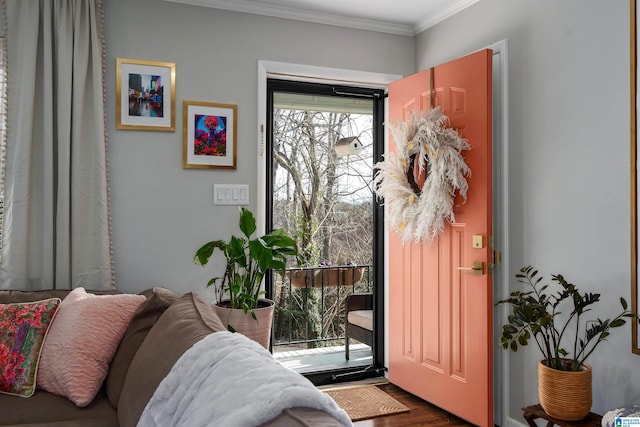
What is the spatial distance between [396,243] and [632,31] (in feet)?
6.10

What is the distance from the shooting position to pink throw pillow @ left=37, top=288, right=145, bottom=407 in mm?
2004

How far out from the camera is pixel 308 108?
3.71 metres

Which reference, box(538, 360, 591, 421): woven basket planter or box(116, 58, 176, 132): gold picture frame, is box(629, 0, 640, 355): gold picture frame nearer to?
box(538, 360, 591, 421): woven basket planter

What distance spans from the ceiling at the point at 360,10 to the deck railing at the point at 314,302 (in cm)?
186

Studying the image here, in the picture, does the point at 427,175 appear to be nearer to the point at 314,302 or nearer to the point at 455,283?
the point at 455,283

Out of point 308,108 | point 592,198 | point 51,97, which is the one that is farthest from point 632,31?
point 51,97

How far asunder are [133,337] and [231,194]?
1.32 metres

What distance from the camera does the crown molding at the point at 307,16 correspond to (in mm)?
3209

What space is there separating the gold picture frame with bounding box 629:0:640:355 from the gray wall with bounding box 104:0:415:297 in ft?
6.41

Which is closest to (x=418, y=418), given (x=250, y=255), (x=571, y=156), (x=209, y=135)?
(x=250, y=255)

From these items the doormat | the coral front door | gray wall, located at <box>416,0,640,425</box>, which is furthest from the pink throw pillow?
gray wall, located at <box>416,0,640,425</box>

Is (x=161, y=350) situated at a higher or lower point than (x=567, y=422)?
higher

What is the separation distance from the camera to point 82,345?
2.05 meters

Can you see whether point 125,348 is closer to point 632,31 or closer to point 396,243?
point 396,243
